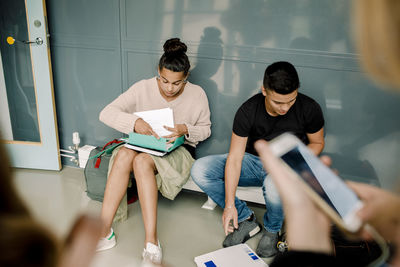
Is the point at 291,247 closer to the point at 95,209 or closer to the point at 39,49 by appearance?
the point at 95,209

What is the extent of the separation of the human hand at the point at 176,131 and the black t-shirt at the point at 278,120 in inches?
13.9

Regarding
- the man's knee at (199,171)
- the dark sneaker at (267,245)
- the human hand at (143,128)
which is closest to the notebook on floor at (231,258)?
the dark sneaker at (267,245)

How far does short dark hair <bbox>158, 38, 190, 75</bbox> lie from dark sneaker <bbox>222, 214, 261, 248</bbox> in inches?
38.7

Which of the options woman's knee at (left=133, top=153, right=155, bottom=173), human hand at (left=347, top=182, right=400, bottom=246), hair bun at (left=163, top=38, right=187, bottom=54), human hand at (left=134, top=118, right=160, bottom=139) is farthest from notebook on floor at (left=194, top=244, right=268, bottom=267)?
hair bun at (left=163, top=38, right=187, bottom=54)

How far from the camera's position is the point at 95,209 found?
2051mm

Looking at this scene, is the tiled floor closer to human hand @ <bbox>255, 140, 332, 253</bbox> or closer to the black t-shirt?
the black t-shirt

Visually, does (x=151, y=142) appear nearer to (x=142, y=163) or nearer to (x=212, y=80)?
(x=142, y=163)

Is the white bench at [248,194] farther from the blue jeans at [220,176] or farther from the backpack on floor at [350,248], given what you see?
the backpack on floor at [350,248]

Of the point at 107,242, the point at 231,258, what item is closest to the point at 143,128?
the point at 107,242

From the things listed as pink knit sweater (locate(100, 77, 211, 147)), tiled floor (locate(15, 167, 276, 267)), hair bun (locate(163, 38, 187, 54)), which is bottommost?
tiled floor (locate(15, 167, 276, 267))

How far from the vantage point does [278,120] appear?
1.79 meters

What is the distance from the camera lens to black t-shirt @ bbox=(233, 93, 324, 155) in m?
1.74

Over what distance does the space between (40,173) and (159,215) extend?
1.18 m

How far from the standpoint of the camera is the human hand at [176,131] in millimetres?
1879
